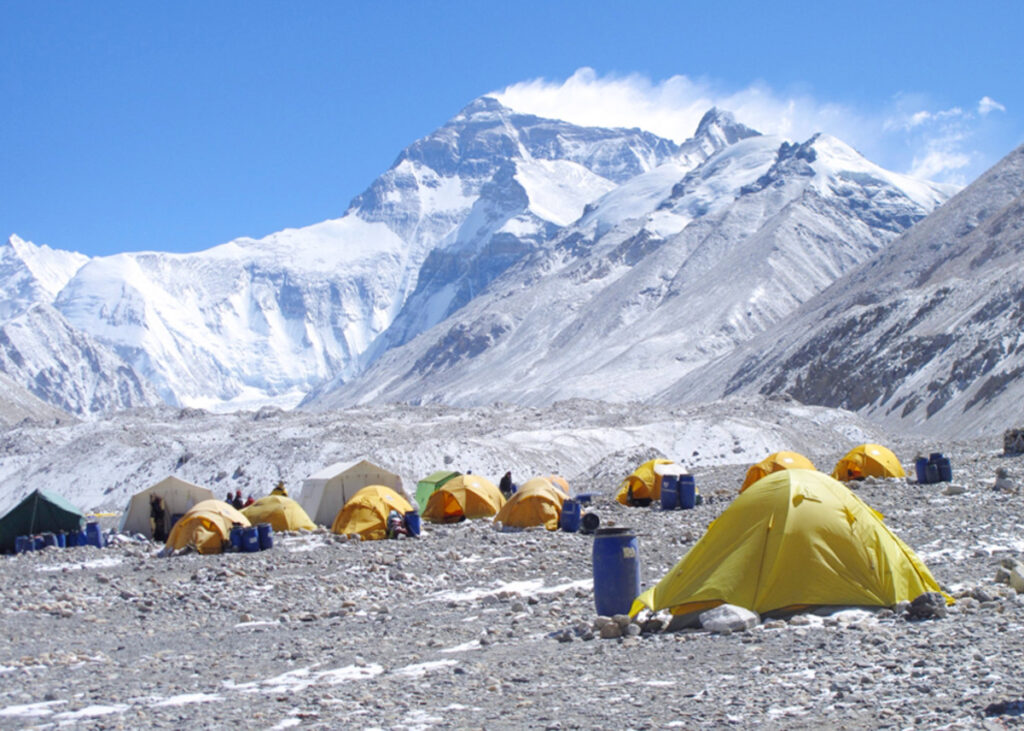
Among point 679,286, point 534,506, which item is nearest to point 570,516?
point 534,506

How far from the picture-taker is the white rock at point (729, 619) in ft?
33.9

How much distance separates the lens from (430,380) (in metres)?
176

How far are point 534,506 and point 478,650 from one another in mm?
12663

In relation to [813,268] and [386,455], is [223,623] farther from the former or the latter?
[813,268]

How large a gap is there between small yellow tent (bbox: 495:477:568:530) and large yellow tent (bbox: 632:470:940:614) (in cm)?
1230

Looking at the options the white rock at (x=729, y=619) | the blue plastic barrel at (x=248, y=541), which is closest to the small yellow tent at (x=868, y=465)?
the blue plastic barrel at (x=248, y=541)

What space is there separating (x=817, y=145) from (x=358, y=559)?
163m

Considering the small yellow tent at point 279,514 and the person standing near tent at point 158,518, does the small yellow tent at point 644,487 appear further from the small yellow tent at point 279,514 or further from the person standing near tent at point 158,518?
the person standing near tent at point 158,518

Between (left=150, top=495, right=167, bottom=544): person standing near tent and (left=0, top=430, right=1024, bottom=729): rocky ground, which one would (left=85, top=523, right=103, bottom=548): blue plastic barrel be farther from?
(left=0, top=430, right=1024, bottom=729): rocky ground

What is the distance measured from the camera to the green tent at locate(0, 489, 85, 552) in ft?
92.4

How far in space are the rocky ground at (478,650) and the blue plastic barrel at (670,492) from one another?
5.92 m

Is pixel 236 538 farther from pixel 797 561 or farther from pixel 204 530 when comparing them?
pixel 797 561

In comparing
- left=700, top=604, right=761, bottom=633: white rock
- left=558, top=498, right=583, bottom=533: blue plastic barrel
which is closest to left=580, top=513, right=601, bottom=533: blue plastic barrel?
left=558, top=498, right=583, bottom=533: blue plastic barrel

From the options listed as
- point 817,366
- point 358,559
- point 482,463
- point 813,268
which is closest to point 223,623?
point 358,559
